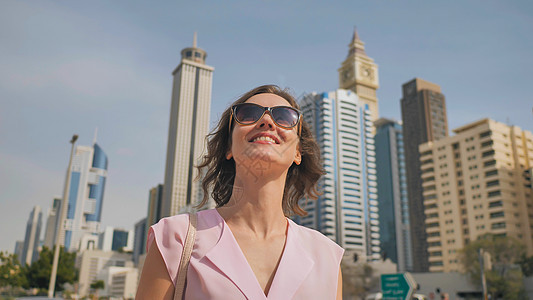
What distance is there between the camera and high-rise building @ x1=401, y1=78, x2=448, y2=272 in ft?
399

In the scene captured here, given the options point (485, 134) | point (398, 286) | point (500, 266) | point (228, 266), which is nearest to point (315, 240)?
point (228, 266)

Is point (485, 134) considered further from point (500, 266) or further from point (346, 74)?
point (346, 74)

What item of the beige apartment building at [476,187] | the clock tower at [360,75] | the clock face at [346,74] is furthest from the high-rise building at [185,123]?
the beige apartment building at [476,187]

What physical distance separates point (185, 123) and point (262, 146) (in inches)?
6693

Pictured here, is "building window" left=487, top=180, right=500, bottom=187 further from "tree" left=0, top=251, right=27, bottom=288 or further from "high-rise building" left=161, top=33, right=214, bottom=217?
"high-rise building" left=161, top=33, right=214, bottom=217

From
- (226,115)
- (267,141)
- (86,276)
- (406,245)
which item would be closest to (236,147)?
(267,141)

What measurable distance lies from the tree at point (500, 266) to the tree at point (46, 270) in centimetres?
4173

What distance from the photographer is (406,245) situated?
151000 millimetres

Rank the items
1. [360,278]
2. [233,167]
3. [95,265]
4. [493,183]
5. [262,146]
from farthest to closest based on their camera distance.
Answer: [95,265]
[493,183]
[360,278]
[233,167]
[262,146]

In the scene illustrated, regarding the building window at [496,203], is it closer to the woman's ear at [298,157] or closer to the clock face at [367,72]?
the woman's ear at [298,157]

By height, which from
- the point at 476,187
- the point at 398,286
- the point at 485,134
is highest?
the point at 485,134

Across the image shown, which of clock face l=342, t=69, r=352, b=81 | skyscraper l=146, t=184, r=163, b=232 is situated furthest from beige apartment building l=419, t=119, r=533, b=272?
clock face l=342, t=69, r=352, b=81

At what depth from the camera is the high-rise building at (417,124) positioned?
4782 inches

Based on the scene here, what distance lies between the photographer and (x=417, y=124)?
12975 centimetres
